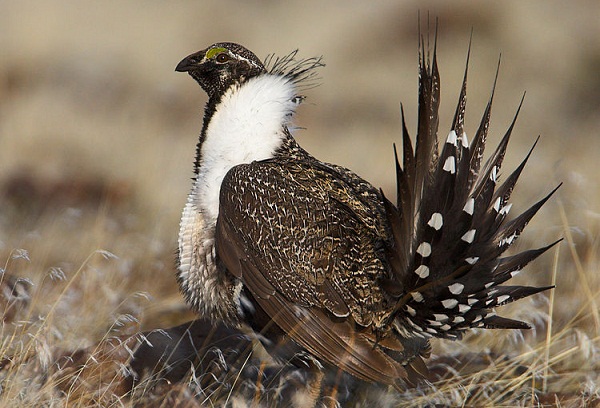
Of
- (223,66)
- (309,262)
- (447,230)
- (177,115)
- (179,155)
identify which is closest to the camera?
(447,230)

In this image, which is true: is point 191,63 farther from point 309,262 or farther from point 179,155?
point 179,155

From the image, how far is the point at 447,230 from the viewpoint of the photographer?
2938 millimetres

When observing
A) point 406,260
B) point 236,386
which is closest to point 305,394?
point 236,386

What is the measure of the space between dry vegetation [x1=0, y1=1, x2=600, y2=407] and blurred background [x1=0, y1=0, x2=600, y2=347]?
0.08 feet

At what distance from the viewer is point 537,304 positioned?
4.68 meters

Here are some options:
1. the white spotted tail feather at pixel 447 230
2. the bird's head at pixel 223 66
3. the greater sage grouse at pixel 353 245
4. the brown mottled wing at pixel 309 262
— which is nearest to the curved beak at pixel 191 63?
the bird's head at pixel 223 66

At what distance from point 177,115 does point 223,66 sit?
6685mm

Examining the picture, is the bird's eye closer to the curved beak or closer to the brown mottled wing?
the curved beak

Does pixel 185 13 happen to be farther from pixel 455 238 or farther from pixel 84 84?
pixel 455 238

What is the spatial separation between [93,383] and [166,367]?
282 millimetres

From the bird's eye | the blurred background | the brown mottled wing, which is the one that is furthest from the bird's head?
the blurred background

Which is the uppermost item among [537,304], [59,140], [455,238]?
[455,238]

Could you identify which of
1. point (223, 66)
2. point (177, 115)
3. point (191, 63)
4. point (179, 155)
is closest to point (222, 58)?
point (223, 66)

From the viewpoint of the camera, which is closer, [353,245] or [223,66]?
[353,245]
